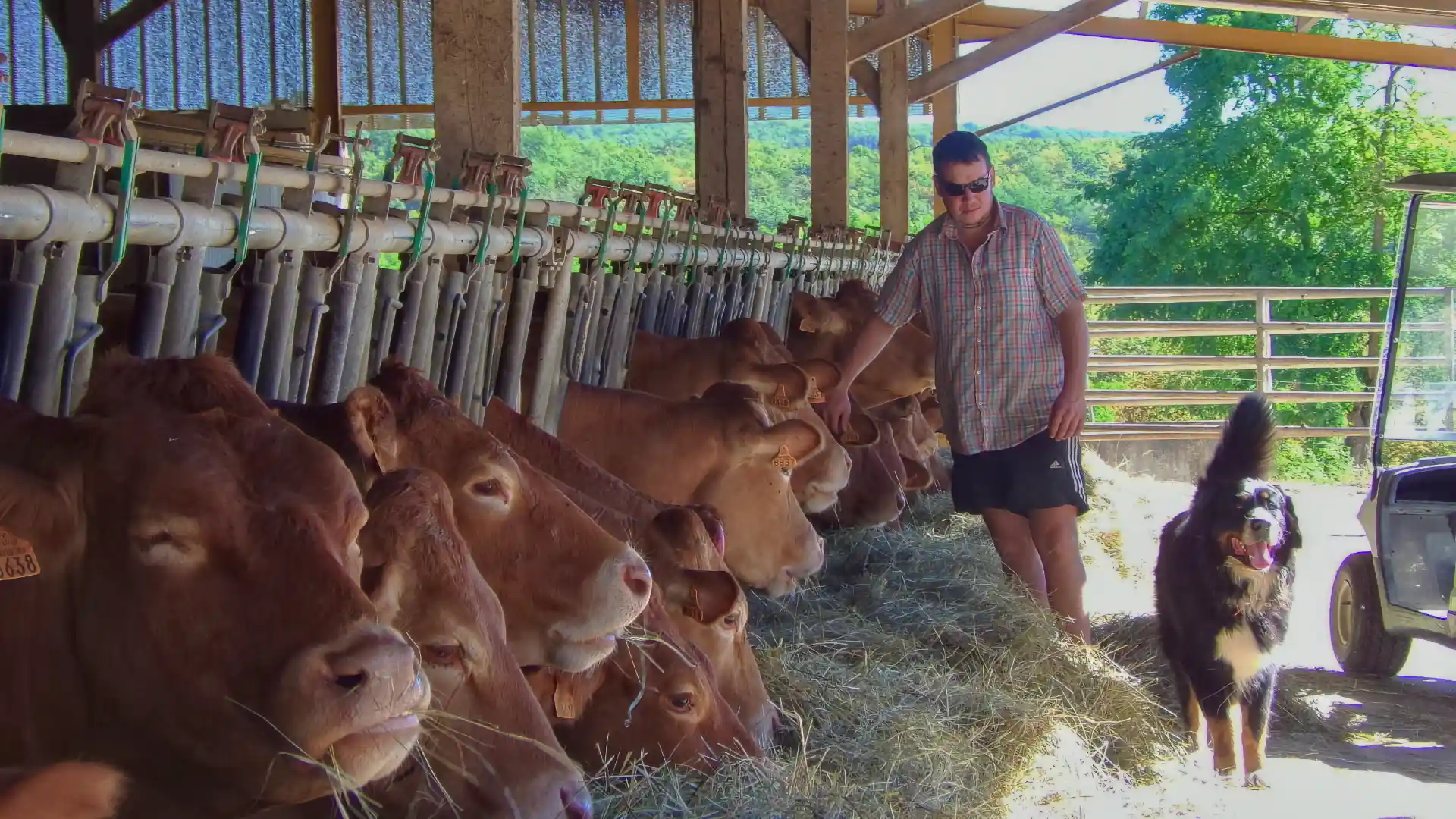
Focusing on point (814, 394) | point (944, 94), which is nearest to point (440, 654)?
point (814, 394)

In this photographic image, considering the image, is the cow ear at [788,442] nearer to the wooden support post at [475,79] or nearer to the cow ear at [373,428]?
the wooden support post at [475,79]

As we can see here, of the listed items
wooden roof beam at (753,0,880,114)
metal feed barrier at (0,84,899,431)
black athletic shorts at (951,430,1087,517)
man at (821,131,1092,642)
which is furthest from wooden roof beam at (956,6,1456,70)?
metal feed barrier at (0,84,899,431)

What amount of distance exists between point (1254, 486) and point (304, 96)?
822 centimetres

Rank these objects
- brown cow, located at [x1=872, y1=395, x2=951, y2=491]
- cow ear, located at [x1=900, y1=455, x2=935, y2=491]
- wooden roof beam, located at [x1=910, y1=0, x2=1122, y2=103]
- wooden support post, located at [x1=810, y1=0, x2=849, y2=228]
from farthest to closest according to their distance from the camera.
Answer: wooden roof beam, located at [x1=910, y1=0, x2=1122, y2=103] → wooden support post, located at [x1=810, y1=0, x2=849, y2=228] → brown cow, located at [x1=872, y1=395, x2=951, y2=491] → cow ear, located at [x1=900, y1=455, x2=935, y2=491]

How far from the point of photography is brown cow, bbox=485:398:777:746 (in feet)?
10.7

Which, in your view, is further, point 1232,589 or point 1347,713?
point 1347,713

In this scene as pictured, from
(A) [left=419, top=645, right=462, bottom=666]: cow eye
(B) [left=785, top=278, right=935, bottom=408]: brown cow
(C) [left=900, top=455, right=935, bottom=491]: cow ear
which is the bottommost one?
(C) [left=900, top=455, right=935, bottom=491]: cow ear

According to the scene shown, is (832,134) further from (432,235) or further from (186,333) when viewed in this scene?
(186,333)

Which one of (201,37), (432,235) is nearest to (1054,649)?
(432,235)

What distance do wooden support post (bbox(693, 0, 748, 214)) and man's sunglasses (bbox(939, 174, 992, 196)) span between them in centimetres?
173

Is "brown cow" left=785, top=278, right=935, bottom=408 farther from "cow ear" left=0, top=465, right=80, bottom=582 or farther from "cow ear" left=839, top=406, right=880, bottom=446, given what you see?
"cow ear" left=0, top=465, right=80, bottom=582

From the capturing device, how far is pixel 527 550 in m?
2.79

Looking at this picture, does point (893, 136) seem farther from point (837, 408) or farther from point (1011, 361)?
point (1011, 361)

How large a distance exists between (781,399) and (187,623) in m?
3.44
